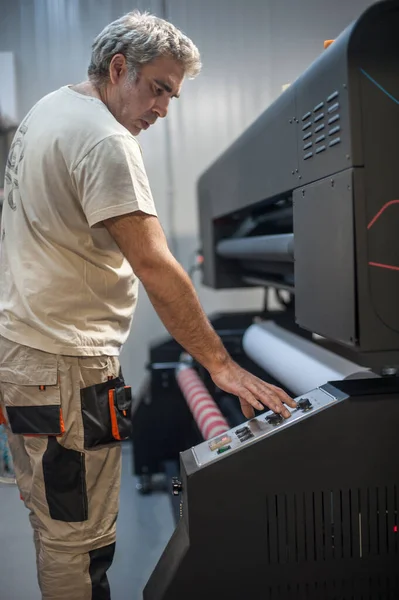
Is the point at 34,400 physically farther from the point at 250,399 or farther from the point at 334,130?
the point at 334,130

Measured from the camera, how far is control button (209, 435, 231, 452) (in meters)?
1.09

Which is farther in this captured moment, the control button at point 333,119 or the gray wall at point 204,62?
the gray wall at point 204,62

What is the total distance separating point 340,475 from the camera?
3.37 feet

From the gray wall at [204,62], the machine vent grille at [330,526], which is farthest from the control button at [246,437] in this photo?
the gray wall at [204,62]

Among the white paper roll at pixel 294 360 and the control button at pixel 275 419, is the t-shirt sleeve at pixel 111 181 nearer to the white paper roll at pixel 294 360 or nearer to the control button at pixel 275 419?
the control button at pixel 275 419

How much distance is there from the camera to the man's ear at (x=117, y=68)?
1351 mm

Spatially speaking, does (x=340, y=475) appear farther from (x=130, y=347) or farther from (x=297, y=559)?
(x=130, y=347)

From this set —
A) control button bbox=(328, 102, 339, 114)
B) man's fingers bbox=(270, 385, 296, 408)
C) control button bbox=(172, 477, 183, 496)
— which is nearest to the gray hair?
control button bbox=(328, 102, 339, 114)

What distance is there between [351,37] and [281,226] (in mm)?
1059

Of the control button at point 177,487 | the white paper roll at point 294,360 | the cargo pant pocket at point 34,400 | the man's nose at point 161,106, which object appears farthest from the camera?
the white paper roll at point 294,360

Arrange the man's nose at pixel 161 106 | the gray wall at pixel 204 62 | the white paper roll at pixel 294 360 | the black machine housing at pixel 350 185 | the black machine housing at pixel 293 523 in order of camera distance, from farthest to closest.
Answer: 1. the gray wall at pixel 204 62
2. the white paper roll at pixel 294 360
3. the man's nose at pixel 161 106
4. the black machine housing at pixel 293 523
5. the black machine housing at pixel 350 185

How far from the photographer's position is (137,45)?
4.36 feet

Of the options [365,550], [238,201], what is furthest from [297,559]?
[238,201]

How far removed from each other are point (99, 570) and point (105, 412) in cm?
35
